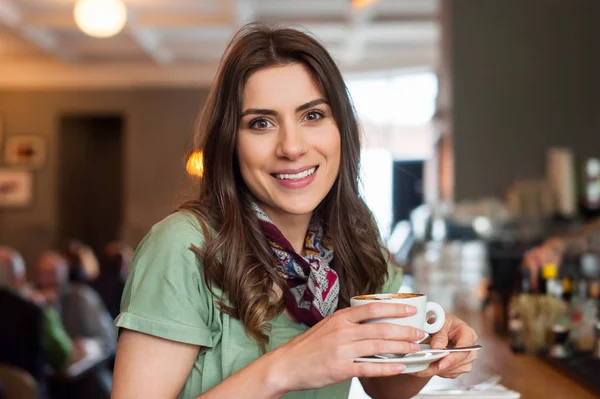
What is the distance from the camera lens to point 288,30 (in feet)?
4.93

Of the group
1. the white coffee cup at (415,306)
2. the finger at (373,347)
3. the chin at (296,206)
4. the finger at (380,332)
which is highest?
the chin at (296,206)

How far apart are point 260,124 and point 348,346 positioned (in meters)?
0.47

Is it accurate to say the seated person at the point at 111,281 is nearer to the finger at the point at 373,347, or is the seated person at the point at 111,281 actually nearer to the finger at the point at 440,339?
the finger at the point at 440,339

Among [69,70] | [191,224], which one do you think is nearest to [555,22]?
[191,224]

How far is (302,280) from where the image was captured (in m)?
1.43

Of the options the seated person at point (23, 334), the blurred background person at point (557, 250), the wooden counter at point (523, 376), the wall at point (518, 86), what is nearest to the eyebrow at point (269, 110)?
the wooden counter at point (523, 376)

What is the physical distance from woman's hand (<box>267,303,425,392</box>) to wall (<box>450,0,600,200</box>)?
→ 202 inches

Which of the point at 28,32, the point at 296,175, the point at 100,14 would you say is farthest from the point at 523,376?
the point at 28,32

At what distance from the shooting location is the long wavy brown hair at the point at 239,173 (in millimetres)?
1350

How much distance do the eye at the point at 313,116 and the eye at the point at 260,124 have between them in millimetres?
68

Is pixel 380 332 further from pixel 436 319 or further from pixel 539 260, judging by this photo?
pixel 539 260

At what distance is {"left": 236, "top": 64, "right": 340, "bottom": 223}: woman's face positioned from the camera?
54.5 inches

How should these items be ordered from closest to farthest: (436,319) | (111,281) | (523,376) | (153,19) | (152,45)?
(436,319) < (523,376) < (111,281) < (153,19) < (152,45)

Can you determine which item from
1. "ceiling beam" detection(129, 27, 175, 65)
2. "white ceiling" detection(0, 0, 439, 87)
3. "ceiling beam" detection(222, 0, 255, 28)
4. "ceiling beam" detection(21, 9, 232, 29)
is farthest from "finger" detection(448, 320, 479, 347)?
"ceiling beam" detection(129, 27, 175, 65)
